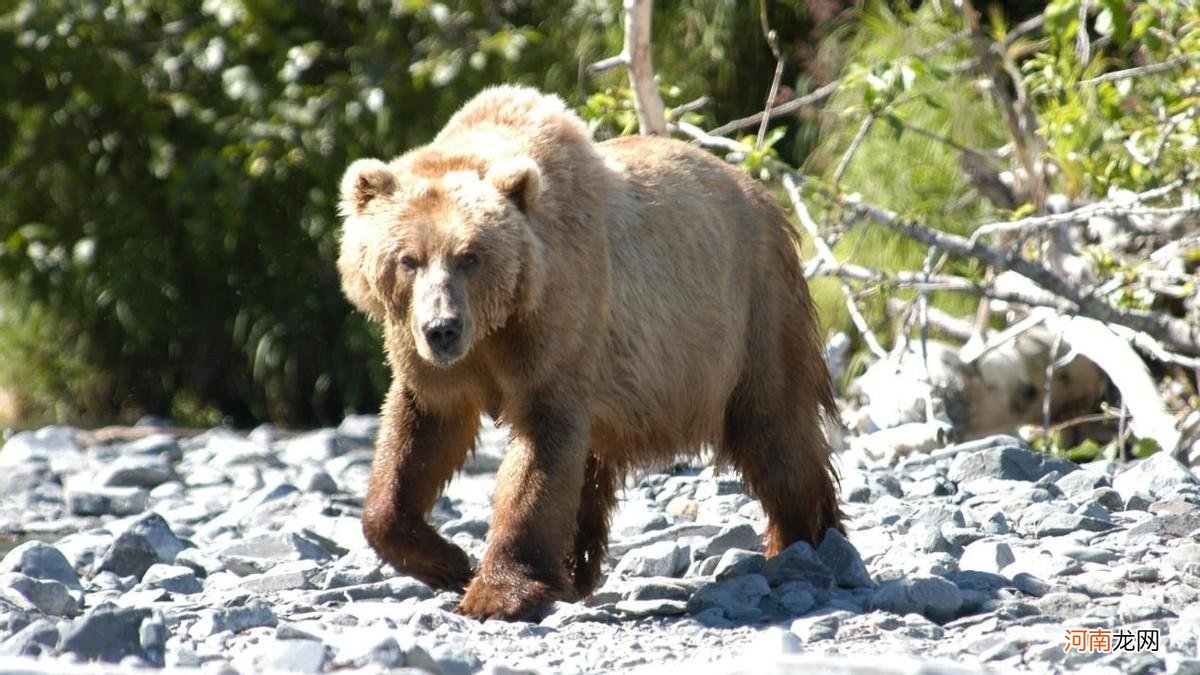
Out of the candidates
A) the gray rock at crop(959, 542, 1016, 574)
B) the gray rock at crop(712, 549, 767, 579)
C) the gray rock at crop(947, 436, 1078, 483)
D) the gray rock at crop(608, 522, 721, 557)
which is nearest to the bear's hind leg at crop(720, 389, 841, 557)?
the gray rock at crop(712, 549, 767, 579)

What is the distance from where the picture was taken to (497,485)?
15.0 feet

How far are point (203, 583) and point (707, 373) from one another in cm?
183

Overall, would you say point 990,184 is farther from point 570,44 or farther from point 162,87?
point 162,87

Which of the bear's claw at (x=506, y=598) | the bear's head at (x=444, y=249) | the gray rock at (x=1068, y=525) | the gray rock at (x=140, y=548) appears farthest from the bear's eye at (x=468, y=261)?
the gray rock at (x=1068, y=525)

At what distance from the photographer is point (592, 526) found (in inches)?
201

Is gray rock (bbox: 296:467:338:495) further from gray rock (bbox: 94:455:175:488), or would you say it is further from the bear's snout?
the bear's snout

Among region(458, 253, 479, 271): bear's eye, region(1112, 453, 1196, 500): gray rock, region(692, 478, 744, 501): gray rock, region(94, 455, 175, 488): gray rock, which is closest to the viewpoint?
region(458, 253, 479, 271): bear's eye

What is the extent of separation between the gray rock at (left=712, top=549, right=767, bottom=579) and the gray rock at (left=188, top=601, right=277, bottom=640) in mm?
1394

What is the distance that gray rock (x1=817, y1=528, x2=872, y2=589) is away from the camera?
4667 mm

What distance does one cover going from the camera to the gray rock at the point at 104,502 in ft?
24.4

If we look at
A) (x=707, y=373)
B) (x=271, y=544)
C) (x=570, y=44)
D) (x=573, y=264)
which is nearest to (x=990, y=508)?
(x=707, y=373)

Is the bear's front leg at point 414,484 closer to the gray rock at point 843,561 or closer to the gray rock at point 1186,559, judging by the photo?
the gray rock at point 843,561

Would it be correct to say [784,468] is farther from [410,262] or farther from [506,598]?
[410,262]

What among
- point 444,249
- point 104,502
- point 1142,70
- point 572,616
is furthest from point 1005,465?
point 104,502
